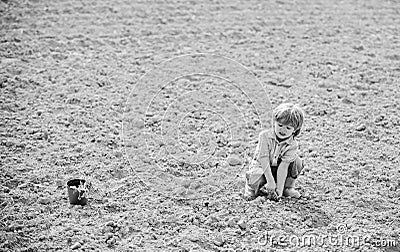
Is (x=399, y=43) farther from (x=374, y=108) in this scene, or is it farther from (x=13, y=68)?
(x=13, y=68)

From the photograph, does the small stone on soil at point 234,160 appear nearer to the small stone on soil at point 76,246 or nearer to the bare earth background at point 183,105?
the bare earth background at point 183,105

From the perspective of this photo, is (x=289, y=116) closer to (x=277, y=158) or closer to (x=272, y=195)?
(x=277, y=158)

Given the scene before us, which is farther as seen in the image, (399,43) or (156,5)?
(156,5)

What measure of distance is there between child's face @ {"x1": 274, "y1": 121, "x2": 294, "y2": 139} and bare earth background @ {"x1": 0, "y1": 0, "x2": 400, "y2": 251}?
1.59 ft

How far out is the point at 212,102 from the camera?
5.86m

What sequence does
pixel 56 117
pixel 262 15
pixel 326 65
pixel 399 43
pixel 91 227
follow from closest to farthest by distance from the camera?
pixel 91 227 < pixel 56 117 < pixel 326 65 < pixel 399 43 < pixel 262 15

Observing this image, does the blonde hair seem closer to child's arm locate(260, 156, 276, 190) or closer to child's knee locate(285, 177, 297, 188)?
child's arm locate(260, 156, 276, 190)

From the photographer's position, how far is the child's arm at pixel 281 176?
4.31 meters

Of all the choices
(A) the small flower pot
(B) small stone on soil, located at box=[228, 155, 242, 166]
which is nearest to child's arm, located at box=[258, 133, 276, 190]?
(B) small stone on soil, located at box=[228, 155, 242, 166]

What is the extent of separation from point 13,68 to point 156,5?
2.39m

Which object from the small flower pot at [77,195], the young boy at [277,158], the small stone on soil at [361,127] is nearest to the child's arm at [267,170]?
the young boy at [277,158]

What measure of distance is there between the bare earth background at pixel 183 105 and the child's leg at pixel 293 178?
0.08m

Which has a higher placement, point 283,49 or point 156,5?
point 156,5

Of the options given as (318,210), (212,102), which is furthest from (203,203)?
(212,102)
